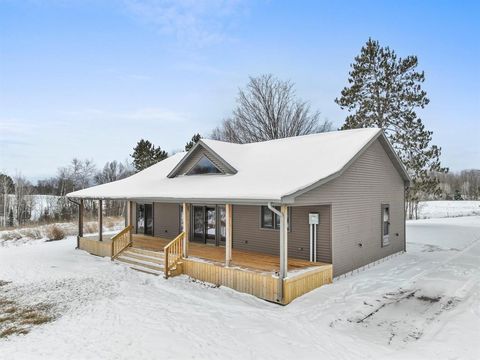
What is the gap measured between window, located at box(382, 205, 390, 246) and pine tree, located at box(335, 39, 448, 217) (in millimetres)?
10730

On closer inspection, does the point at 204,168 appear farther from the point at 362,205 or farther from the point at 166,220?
the point at 362,205

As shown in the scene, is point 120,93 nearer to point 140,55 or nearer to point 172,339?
point 140,55

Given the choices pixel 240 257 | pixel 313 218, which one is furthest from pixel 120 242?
pixel 313 218

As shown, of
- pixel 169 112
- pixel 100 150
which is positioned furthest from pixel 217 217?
pixel 100 150

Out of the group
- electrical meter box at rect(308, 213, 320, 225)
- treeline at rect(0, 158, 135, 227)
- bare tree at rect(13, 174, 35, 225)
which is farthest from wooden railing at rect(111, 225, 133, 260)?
bare tree at rect(13, 174, 35, 225)

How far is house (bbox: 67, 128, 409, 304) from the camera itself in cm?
881

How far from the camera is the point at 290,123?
29.8 m

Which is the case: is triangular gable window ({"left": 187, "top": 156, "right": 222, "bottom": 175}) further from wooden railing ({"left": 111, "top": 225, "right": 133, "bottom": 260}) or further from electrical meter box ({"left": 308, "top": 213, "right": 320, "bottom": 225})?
electrical meter box ({"left": 308, "top": 213, "right": 320, "bottom": 225})

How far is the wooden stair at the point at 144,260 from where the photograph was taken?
36.2ft

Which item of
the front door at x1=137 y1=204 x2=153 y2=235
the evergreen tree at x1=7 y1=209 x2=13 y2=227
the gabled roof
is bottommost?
the evergreen tree at x1=7 y1=209 x2=13 y2=227

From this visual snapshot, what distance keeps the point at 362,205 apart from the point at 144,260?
826cm

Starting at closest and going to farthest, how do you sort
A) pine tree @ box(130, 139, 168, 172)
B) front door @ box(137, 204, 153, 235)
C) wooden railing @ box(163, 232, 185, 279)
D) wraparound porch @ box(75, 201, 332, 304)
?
wraparound porch @ box(75, 201, 332, 304) < wooden railing @ box(163, 232, 185, 279) < front door @ box(137, 204, 153, 235) < pine tree @ box(130, 139, 168, 172)

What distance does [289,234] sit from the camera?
10766 mm

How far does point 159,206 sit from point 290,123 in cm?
1797
